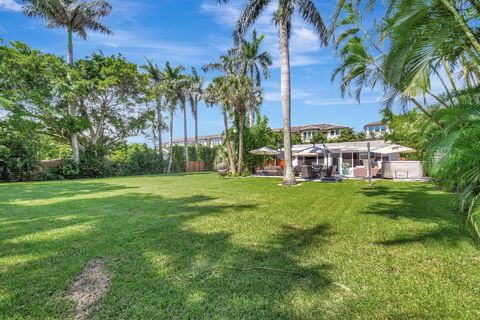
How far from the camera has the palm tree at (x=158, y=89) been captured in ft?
87.5

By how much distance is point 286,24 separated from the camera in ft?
41.9

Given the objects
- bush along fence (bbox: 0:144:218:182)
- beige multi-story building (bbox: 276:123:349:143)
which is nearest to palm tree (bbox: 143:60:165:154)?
bush along fence (bbox: 0:144:218:182)

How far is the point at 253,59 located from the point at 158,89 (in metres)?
10.1

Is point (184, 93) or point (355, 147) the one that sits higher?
point (184, 93)

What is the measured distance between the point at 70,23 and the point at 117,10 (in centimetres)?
392

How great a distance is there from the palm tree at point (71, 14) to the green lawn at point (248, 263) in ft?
63.3

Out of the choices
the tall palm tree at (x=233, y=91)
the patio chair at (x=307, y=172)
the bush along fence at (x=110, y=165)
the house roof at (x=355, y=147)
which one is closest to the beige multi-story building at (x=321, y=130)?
the house roof at (x=355, y=147)

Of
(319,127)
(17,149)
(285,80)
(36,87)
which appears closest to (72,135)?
(17,149)

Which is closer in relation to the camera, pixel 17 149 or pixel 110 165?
pixel 17 149

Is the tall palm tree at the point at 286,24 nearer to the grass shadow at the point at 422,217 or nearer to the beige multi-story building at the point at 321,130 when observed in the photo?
the grass shadow at the point at 422,217

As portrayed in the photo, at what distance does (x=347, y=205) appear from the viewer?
743 centimetres

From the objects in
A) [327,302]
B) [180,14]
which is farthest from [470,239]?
[180,14]

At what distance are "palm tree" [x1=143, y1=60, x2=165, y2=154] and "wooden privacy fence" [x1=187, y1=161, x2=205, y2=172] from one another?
3856 mm

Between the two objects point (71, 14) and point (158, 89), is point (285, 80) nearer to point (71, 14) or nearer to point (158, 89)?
point (158, 89)
